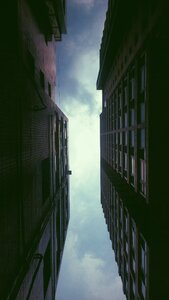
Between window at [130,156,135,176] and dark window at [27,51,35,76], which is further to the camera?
window at [130,156,135,176]

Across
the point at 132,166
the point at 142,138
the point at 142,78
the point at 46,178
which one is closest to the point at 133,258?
the point at 132,166

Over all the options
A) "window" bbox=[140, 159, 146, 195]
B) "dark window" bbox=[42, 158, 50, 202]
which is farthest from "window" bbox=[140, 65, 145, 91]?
"dark window" bbox=[42, 158, 50, 202]

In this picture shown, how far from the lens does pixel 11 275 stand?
28.3ft

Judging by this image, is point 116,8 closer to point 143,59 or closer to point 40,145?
point 143,59

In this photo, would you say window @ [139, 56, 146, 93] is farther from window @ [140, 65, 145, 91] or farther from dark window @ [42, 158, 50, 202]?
dark window @ [42, 158, 50, 202]

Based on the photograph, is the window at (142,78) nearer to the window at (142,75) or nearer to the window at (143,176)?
the window at (142,75)

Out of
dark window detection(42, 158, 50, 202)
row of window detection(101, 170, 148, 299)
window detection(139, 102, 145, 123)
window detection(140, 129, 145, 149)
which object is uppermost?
window detection(139, 102, 145, 123)

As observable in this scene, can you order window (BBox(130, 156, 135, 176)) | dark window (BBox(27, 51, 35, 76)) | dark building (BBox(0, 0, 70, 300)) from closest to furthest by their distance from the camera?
1. dark building (BBox(0, 0, 70, 300))
2. dark window (BBox(27, 51, 35, 76))
3. window (BBox(130, 156, 135, 176))

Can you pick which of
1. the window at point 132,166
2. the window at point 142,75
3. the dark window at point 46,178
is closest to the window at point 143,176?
the window at point 132,166

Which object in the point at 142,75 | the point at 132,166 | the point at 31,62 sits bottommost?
the point at 132,166

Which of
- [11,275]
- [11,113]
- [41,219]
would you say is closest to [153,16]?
[11,113]

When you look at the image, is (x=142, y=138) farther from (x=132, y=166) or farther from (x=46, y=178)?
(x=46, y=178)

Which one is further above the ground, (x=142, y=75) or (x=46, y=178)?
(x=142, y=75)

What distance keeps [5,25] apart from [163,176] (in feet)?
45.0
